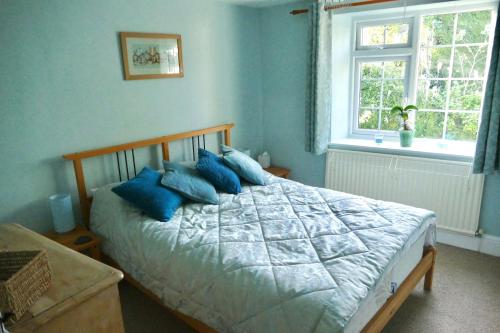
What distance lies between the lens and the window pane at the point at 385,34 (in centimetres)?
346

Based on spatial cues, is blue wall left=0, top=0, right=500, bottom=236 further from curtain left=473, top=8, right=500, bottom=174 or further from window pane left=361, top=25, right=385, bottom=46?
window pane left=361, top=25, right=385, bottom=46

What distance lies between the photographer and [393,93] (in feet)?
12.0

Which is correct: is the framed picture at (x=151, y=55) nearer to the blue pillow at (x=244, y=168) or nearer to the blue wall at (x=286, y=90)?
the blue pillow at (x=244, y=168)

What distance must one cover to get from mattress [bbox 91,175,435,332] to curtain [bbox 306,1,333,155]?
95cm

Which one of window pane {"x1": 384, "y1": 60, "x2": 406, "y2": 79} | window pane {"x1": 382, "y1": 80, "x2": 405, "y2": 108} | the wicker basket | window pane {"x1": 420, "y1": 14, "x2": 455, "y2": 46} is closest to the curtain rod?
window pane {"x1": 420, "y1": 14, "x2": 455, "y2": 46}

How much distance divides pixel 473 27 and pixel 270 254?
8.99 feet

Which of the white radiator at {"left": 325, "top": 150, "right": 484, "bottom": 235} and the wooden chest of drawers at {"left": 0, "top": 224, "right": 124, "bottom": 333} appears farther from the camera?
the white radiator at {"left": 325, "top": 150, "right": 484, "bottom": 235}

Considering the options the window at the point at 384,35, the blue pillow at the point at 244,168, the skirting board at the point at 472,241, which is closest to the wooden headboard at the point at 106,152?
the blue pillow at the point at 244,168

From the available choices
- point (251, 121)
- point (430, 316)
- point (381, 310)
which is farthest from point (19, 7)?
point (430, 316)

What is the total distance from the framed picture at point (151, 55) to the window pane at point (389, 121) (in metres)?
2.09

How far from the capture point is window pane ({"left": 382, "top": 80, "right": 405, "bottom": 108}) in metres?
3.59

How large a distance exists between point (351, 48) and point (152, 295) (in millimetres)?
3033

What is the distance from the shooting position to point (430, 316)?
92.5 inches

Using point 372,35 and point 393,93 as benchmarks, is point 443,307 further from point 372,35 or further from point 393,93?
point 372,35
